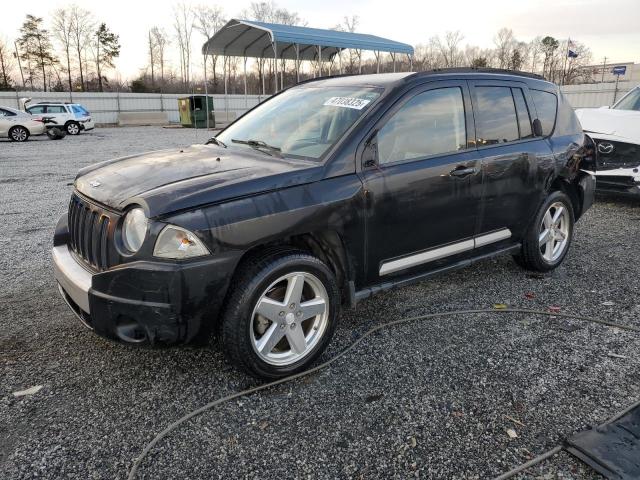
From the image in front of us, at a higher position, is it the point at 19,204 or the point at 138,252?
the point at 138,252

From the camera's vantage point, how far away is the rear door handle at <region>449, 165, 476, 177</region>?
3703mm

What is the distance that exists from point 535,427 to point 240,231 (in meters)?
1.87

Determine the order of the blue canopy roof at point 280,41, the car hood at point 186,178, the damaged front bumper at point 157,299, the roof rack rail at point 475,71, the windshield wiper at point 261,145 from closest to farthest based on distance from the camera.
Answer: the damaged front bumper at point 157,299, the car hood at point 186,178, the windshield wiper at point 261,145, the roof rack rail at point 475,71, the blue canopy roof at point 280,41

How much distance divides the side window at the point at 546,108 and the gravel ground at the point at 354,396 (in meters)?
1.52

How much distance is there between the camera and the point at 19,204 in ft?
26.5

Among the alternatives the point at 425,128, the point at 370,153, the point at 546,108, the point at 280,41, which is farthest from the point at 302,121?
the point at 280,41

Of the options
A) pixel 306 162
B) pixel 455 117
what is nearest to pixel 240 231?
pixel 306 162

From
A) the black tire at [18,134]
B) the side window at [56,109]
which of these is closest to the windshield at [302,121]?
the black tire at [18,134]

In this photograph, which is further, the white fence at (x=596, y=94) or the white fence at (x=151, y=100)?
the white fence at (x=151, y=100)

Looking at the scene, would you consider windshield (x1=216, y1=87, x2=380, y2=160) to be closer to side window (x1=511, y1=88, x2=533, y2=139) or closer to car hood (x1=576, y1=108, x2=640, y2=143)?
side window (x1=511, y1=88, x2=533, y2=139)

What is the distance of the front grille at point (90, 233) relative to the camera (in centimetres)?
282

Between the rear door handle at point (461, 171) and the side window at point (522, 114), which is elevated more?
the side window at point (522, 114)

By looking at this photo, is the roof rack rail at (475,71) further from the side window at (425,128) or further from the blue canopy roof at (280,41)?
the blue canopy roof at (280,41)

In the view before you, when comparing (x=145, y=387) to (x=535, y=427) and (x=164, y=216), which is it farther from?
(x=535, y=427)
